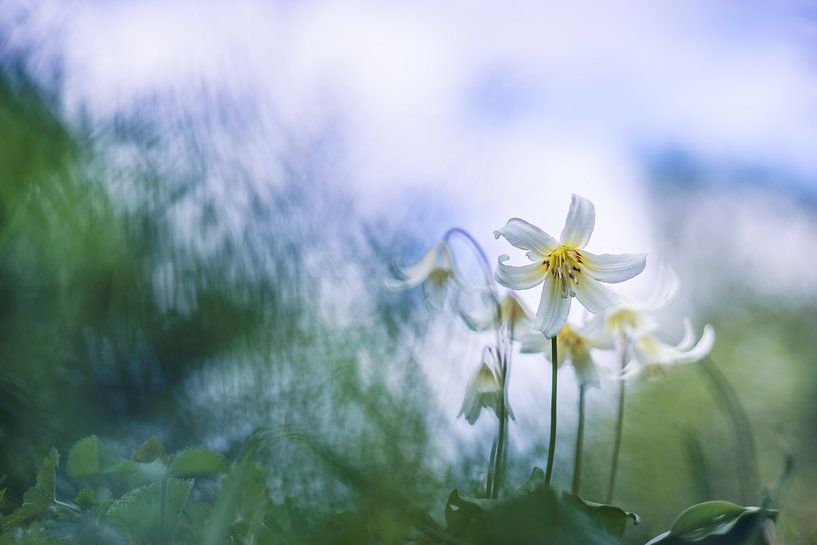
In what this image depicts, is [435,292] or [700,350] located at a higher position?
[435,292]

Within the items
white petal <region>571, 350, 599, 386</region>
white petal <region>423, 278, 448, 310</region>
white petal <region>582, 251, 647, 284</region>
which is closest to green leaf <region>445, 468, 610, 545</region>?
white petal <region>582, 251, 647, 284</region>

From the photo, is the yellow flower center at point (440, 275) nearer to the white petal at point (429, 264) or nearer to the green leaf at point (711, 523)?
the white petal at point (429, 264)

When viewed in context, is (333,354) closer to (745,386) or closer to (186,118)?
(186,118)

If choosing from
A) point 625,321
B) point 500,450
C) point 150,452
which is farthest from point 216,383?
point 625,321

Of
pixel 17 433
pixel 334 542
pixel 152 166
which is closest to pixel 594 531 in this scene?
pixel 334 542

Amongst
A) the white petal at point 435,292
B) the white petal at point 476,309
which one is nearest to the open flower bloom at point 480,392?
the white petal at point 476,309

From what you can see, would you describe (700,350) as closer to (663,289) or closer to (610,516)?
(663,289)
